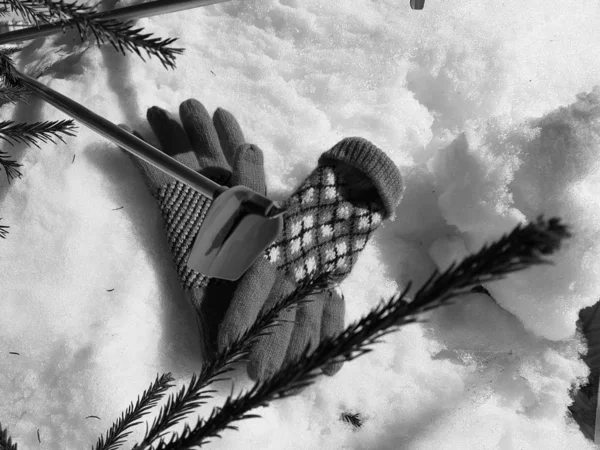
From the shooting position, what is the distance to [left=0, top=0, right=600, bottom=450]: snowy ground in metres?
0.97

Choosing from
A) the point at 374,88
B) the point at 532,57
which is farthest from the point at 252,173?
the point at 532,57

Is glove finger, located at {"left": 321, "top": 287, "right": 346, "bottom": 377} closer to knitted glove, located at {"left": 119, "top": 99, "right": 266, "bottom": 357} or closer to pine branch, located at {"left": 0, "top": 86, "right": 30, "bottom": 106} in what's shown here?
knitted glove, located at {"left": 119, "top": 99, "right": 266, "bottom": 357}

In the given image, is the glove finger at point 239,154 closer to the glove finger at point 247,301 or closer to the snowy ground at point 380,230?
the snowy ground at point 380,230

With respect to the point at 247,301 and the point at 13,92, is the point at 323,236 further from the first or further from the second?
the point at 13,92

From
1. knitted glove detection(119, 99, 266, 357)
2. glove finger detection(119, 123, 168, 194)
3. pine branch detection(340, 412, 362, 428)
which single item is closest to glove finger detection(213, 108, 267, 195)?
knitted glove detection(119, 99, 266, 357)

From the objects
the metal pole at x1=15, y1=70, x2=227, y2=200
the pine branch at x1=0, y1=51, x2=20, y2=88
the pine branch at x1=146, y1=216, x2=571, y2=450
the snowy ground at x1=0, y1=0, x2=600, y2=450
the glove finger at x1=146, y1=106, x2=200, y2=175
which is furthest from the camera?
the glove finger at x1=146, y1=106, x2=200, y2=175

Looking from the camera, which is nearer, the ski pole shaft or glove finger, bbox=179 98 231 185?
the ski pole shaft

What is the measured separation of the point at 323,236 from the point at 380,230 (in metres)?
0.16

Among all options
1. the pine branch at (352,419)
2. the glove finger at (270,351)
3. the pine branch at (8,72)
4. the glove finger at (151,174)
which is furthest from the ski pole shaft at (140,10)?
the pine branch at (352,419)

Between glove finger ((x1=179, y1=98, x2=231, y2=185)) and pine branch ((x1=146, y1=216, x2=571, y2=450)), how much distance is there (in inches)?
27.1

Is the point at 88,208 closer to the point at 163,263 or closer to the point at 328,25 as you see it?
the point at 163,263

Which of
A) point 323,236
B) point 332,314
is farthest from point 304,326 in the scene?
point 323,236

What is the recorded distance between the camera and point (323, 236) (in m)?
1.06

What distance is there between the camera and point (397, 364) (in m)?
1.06
